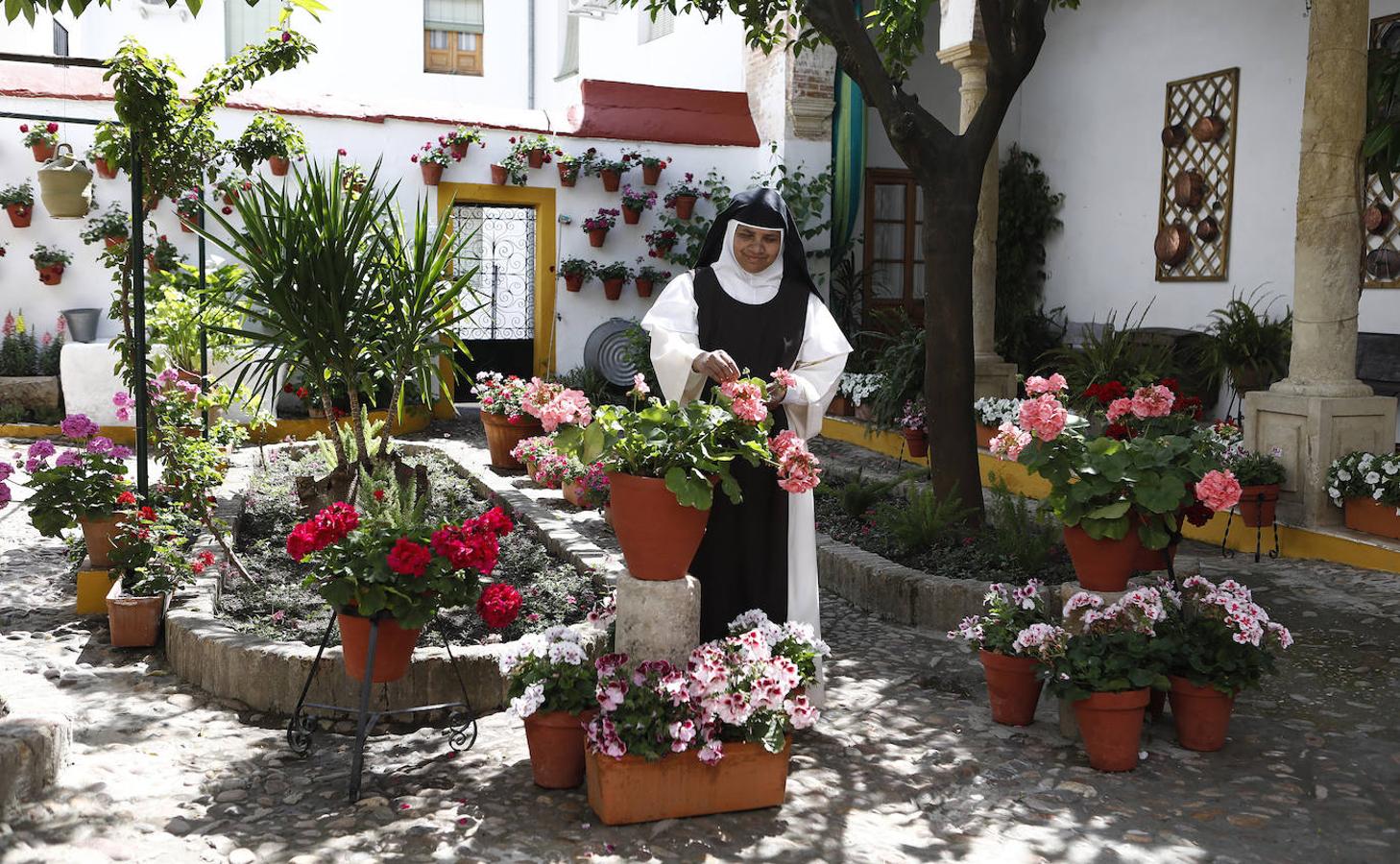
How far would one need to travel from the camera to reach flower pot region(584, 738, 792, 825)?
10.7 feet

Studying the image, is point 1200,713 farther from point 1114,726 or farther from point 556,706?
point 556,706

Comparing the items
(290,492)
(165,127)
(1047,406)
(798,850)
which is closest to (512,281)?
(290,492)

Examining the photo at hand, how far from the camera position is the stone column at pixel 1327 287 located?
6.14 m

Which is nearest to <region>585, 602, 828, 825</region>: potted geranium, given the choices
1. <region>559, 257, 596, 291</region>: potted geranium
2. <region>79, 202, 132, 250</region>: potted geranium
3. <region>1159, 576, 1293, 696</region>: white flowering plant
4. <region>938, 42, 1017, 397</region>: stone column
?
<region>1159, 576, 1293, 696</region>: white flowering plant

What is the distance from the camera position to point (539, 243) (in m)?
11.4

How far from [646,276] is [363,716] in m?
8.41

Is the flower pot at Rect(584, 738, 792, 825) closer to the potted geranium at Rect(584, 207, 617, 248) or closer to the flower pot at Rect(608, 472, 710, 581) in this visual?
the flower pot at Rect(608, 472, 710, 581)

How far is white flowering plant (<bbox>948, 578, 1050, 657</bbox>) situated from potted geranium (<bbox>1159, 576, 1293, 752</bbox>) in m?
0.41

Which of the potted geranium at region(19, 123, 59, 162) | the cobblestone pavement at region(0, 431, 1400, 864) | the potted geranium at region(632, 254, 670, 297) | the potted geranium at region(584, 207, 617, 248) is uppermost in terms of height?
the potted geranium at region(19, 123, 59, 162)

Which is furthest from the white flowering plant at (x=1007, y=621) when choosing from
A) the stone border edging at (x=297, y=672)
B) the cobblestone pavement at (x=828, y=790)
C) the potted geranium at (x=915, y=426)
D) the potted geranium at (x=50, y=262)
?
the potted geranium at (x=50, y=262)

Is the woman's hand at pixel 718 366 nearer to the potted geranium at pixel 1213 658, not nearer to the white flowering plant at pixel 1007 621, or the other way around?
the white flowering plant at pixel 1007 621

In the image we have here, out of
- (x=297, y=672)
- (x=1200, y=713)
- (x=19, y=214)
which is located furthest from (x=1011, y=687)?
(x=19, y=214)

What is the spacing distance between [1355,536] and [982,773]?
3.41m

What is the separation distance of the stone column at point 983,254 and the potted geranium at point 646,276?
3.31 m
